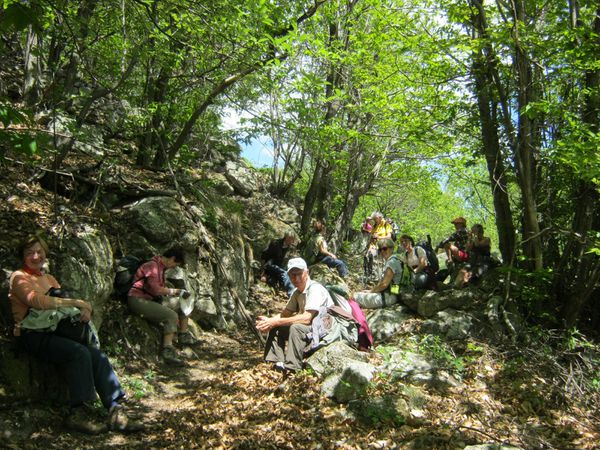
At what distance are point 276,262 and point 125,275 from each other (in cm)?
508

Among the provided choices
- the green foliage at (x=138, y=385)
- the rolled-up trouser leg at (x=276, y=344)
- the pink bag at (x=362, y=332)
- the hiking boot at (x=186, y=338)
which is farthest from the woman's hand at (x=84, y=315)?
the pink bag at (x=362, y=332)

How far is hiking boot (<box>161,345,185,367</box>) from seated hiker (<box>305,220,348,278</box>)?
19.0ft

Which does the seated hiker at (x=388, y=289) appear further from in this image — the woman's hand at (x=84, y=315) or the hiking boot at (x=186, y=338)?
the woman's hand at (x=84, y=315)

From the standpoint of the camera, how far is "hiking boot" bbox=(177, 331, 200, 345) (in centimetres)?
643

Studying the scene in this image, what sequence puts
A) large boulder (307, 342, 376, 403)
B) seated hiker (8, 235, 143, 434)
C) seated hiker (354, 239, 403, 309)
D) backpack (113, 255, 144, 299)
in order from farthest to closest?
seated hiker (354, 239, 403, 309), backpack (113, 255, 144, 299), large boulder (307, 342, 376, 403), seated hiker (8, 235, 143, 434)

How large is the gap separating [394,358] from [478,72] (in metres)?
4.72

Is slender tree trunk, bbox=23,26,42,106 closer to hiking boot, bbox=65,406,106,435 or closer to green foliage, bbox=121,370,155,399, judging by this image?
green foliage, bbox=121,370,155,399

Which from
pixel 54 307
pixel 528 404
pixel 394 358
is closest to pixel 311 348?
pixel 394 358

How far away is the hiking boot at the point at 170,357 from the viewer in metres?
5.83

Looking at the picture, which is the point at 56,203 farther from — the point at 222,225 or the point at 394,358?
the point at 394,358

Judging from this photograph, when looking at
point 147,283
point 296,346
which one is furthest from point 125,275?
point 296,346


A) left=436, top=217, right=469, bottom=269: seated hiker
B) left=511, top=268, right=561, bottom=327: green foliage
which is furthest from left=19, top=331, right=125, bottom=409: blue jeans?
left=436, top=217, right=469, bottom=269: seated hiker

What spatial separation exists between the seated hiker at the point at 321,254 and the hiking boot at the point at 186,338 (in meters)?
5.18

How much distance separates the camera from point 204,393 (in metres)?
5.08
